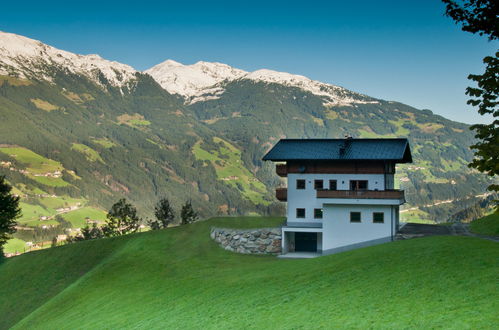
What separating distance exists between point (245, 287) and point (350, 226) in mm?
23850

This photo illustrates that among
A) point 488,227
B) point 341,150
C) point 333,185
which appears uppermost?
point 341,150

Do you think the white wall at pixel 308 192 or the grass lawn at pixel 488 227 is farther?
the white wall at pixel 308 192

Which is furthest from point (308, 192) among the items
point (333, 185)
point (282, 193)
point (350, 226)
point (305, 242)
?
point (350, 226)

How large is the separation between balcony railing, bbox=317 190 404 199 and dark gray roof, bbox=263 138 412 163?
506 centimetres

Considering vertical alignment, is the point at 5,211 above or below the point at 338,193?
below

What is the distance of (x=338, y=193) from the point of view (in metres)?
59.3

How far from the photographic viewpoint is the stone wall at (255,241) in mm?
61969

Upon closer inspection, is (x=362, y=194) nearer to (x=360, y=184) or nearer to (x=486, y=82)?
(x=360, y=184)

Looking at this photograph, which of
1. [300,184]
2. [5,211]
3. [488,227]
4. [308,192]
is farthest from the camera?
[5,211]

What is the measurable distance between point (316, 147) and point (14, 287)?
137 feet

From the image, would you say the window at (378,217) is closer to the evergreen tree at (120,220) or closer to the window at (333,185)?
the window at (333,185)

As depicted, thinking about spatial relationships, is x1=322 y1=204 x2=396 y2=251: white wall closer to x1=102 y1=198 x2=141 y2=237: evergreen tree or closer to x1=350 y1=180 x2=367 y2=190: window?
x1=350 y1=180 x2=367 y2=190: window

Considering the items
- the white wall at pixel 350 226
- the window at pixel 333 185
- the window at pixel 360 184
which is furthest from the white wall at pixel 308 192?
the white wall at pixel 350 226

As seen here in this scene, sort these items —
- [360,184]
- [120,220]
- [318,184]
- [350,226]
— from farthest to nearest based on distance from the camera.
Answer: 1. [120,220]
2. [318,184]
3. [360,184]
4. [350,226]
